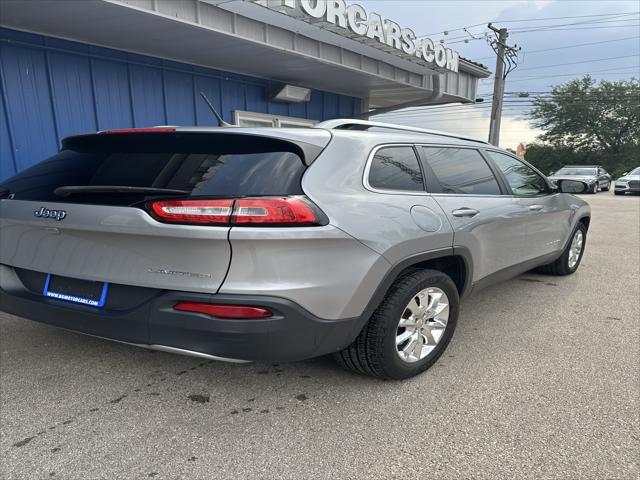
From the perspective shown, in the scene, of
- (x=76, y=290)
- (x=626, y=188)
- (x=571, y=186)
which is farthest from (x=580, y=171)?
(x=76, y=290)

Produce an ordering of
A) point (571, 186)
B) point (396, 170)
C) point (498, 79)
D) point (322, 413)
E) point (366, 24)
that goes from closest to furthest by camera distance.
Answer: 1. point (322, 413)
2. point (396, 170)
3. point (571, 186)
4. point (366, 24)
5. point (498, 79)

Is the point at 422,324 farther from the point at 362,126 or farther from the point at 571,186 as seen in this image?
the point at 571,186

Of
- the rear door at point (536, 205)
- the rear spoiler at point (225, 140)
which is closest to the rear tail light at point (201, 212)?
the rear spoiler at point (225, 140)

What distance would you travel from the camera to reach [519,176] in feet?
13.6

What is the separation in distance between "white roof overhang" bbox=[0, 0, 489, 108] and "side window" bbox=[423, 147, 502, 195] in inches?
127

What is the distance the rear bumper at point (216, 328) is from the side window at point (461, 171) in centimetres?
130

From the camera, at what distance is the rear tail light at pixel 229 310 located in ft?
6.70

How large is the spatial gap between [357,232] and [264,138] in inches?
25.5

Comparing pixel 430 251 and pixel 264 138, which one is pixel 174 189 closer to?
pixel 264 138

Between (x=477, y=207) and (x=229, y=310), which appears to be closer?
(x=229, y=310)

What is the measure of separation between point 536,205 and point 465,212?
1440 mm

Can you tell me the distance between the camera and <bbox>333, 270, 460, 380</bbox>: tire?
2.56m

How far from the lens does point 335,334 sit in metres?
2.30

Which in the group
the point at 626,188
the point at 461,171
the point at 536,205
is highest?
the point at 461,171
